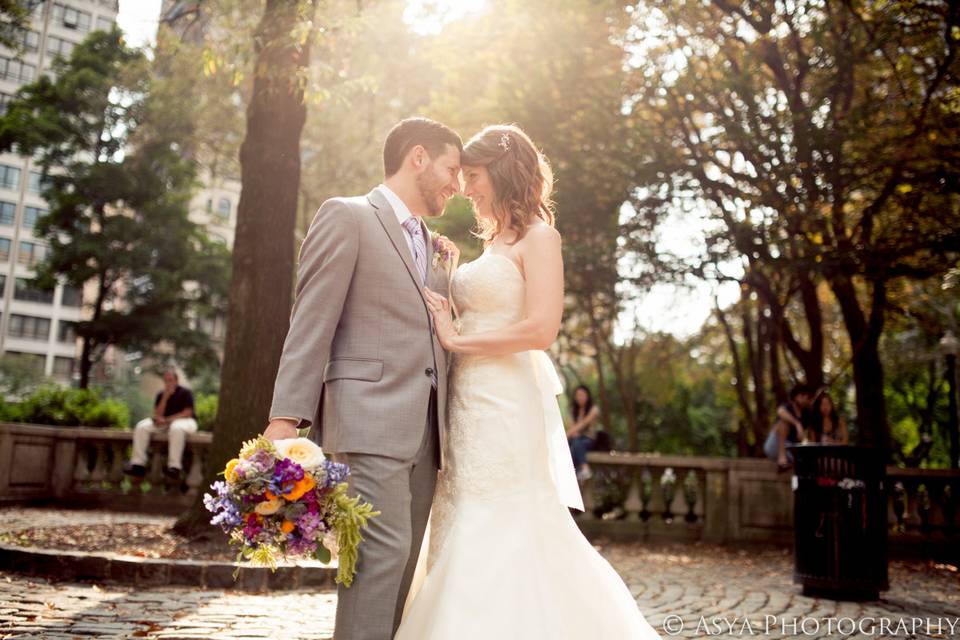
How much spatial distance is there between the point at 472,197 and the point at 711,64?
11759 mm

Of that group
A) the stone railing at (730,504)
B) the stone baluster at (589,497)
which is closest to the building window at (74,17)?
the stone baluster at (589,497)

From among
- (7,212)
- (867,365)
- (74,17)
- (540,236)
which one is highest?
(74,17)

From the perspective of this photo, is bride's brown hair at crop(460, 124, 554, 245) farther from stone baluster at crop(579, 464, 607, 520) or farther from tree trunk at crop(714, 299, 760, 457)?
tree trunk at crop(714, 299, 760, 457)

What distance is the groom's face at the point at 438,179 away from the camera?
4016 millimetres

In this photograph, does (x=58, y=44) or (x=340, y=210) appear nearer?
(x=340, y=210)

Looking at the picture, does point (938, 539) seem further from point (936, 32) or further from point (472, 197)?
point (472, 197)

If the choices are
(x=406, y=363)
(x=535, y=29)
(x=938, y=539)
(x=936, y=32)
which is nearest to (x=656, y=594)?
(x=406, y=363)

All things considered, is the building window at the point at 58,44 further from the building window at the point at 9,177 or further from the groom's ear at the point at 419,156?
the groom's ear at the point at 419,156

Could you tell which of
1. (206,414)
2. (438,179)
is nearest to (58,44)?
(206,414)

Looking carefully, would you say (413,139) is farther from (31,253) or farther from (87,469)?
(31,253)

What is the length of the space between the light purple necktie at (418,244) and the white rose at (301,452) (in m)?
1.05

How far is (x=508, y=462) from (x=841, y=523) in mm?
5434

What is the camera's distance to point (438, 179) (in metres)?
4.03

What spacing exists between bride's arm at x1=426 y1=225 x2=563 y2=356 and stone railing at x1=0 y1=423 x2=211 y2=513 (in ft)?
34.2
